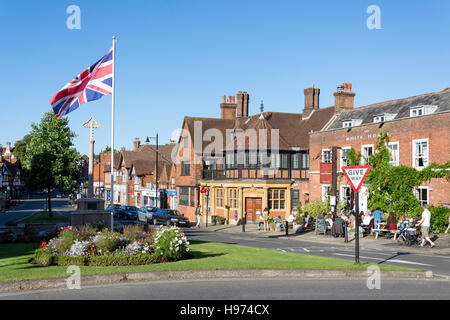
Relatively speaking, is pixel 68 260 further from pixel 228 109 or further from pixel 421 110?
pixel 228 109

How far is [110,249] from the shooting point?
1427cm

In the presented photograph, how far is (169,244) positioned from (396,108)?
23765 millimetres

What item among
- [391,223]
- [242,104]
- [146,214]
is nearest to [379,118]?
[391,223]

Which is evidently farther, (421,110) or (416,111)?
(416,111)

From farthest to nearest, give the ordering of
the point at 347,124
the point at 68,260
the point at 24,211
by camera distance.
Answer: the point at 24,211, the point at 347,124, the point at 68,260

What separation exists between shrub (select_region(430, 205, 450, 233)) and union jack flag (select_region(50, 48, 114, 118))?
1877 centimetres

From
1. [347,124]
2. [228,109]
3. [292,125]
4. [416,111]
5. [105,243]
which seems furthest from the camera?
[228,109]

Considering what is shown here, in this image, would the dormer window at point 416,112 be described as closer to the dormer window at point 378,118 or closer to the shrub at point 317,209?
the dormer window at point 378,118

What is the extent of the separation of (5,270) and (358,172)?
34.1 ft

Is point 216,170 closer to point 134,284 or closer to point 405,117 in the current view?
point 405,117

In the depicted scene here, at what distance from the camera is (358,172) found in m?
14.8

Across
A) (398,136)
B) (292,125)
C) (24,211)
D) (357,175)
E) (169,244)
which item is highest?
(292,125)

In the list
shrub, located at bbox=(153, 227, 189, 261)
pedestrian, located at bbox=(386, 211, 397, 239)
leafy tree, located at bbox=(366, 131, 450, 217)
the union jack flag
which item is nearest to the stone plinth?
the union jack flag
